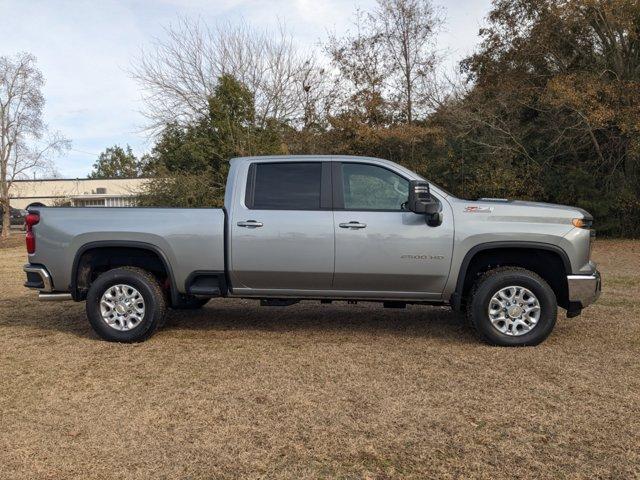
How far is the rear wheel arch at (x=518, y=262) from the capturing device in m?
5.46

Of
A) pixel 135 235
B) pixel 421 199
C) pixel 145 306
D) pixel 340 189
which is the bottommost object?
pixel 145 306

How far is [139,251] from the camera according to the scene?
6.01m

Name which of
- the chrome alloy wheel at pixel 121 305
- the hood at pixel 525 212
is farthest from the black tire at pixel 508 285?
the chrome alloy wheel at pixel 121 305

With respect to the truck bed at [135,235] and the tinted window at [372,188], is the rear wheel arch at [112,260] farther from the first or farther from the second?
the tinted window at [372,188]

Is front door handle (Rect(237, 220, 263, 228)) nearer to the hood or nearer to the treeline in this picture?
the hood

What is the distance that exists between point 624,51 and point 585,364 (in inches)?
676

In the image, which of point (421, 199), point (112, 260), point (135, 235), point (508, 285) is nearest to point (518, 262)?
point (508, 285)

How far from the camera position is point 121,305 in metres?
5.84

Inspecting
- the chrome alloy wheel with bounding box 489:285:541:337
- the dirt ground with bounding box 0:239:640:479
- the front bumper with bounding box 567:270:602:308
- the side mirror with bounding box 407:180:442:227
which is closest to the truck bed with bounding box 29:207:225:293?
the dirt ground with bounding box 0:239:640:479

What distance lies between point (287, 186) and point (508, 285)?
95.4 inches

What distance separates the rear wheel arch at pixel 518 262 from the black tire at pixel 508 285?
21 cm

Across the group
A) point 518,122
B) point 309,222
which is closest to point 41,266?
point 309,222

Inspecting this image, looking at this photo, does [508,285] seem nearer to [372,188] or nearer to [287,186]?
[372,188]

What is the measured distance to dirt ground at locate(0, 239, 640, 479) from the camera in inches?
126
